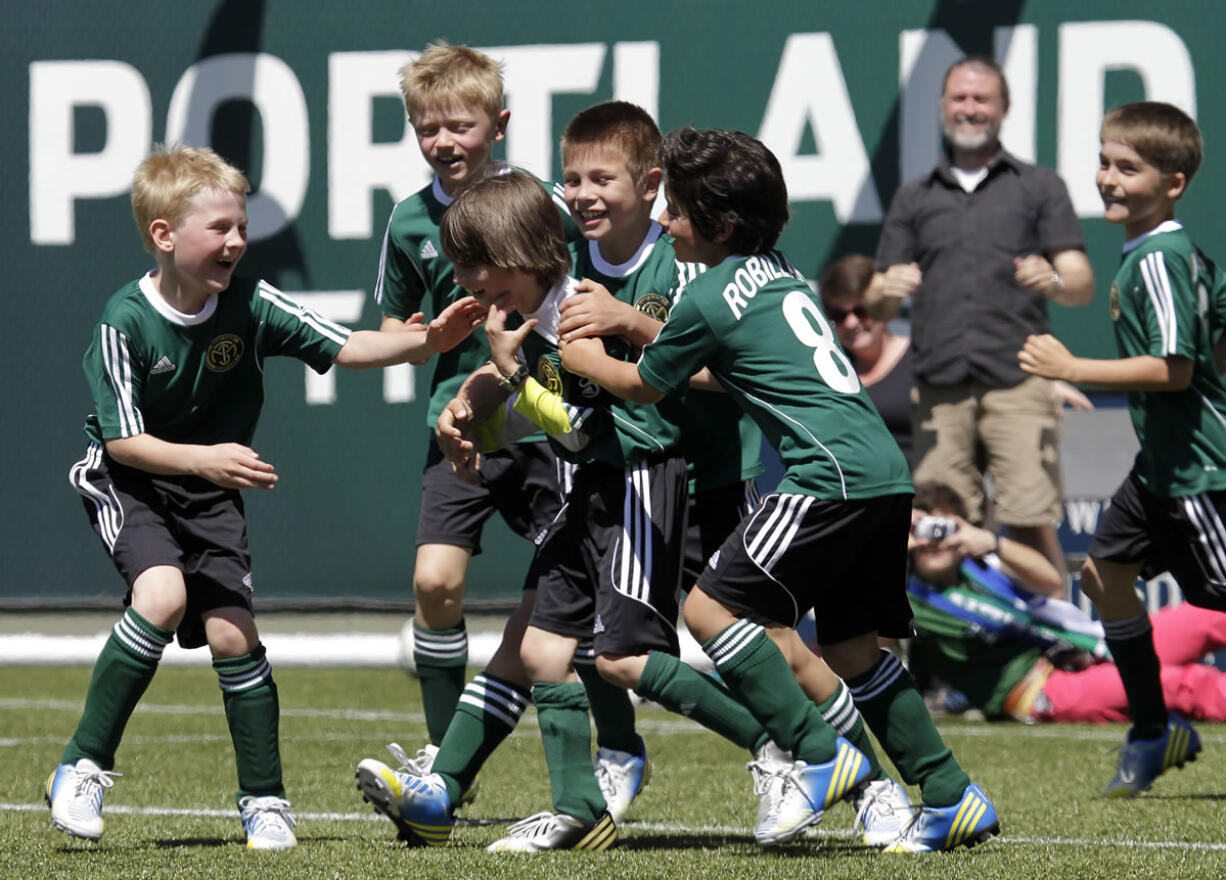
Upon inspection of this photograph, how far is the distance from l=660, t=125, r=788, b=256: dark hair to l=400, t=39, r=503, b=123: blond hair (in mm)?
1268

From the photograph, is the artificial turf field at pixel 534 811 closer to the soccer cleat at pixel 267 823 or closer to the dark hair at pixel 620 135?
the soccer cleat at pixel 267 823

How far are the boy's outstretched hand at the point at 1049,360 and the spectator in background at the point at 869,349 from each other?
3.01 meters

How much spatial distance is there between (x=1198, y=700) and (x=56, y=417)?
598cm

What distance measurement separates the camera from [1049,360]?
473cm

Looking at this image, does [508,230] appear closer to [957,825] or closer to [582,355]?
[582,355]

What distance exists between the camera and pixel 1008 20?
9094mm

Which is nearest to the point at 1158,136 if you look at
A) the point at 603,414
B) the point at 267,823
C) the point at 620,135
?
the point at 620,135

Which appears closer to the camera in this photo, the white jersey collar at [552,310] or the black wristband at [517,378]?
the black wristband at [517,378]

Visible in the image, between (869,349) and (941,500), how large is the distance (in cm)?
82

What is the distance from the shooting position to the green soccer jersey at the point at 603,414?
4223mm

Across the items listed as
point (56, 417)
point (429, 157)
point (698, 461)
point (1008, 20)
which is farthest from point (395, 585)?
point (698, 461)

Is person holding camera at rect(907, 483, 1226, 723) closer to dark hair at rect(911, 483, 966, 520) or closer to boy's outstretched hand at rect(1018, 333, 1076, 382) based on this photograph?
dark hair at rect(911, 483, 966, 520)

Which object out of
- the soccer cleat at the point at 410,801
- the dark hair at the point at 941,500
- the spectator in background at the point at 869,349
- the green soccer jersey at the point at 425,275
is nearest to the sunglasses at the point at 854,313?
the spectator in background at the point at 869,349

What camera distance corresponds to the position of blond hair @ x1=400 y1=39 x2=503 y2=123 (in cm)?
519
